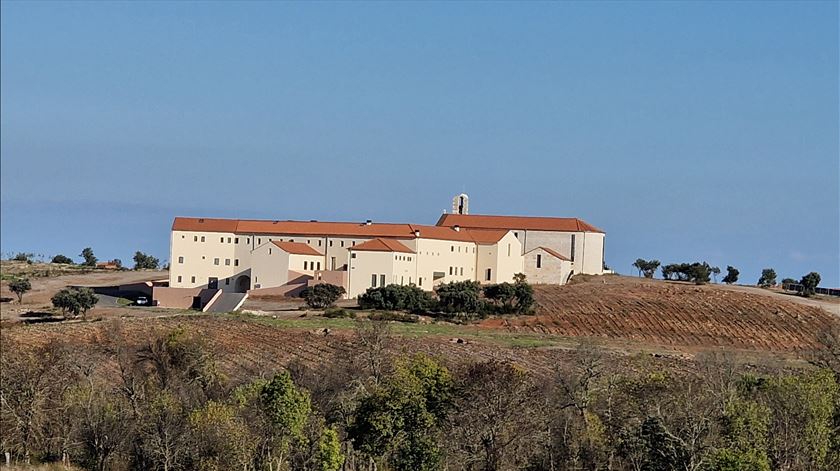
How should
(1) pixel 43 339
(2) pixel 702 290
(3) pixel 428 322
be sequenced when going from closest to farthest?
1. (1) pixel 43 339
2. (3) pixel 428 322
3. (2) pixel 702 290

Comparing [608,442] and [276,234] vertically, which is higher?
[276,234]

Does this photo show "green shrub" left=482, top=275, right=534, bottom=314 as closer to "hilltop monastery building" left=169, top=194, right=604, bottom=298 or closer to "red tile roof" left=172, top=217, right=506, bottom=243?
"hilltop monastery building" left=169, top=194, right=604, bottom=298

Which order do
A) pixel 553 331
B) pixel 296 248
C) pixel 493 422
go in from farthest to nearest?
pixel 296 248, pixel 553 331, pixel 493 422

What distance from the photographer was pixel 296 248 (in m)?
89.1

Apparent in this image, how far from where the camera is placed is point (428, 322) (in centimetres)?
7738

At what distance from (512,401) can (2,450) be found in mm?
17121

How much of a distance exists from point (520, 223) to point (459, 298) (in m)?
19.5

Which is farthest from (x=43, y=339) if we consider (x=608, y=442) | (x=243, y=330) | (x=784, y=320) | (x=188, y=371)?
(x=784, y=320)

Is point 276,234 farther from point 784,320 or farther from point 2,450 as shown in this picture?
point 2,450

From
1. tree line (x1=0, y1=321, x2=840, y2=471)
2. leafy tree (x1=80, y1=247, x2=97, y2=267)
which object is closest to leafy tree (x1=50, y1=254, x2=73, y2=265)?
leafy tree (x1=80, y1=247, x2=97, y2=267)

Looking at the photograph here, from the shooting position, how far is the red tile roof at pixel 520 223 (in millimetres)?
97500

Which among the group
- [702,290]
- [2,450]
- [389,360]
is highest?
[702,290]

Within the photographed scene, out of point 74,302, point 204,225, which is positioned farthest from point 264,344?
point 204,225

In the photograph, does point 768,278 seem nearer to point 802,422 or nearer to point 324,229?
point 324,229
